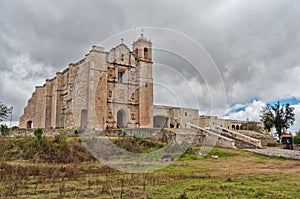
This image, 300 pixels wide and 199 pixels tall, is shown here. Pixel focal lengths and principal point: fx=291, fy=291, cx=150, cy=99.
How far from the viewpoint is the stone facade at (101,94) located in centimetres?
3098

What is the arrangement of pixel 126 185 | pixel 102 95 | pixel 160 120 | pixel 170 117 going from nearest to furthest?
pixel 126 185, pixel 102 95, pixel 160 120, pixel 170 117

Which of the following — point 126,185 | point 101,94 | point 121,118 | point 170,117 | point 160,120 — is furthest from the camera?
point 170,117

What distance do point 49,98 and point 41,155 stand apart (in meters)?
24.2

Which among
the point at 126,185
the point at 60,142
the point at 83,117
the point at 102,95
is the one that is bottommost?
the point at 126,185

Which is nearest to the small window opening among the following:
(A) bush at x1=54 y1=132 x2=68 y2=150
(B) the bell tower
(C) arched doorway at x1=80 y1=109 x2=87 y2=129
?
(B) the bell tower

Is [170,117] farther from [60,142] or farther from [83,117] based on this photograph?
[60,142]

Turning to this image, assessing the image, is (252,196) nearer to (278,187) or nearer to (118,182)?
(278,187)

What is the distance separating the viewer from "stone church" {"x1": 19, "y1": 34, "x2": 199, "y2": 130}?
31000 mm

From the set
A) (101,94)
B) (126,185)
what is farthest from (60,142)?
(101,94)

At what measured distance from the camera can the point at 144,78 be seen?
35.2m

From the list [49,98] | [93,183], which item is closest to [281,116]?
[49,98]

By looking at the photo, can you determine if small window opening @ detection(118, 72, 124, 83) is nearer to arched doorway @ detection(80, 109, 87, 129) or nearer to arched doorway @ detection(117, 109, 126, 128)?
arched doorway @ detection(117, 109, 126, 128)

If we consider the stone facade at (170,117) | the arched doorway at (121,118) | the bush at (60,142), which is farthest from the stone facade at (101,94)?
the bush at (60,142)

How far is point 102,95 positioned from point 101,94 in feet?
0.58
